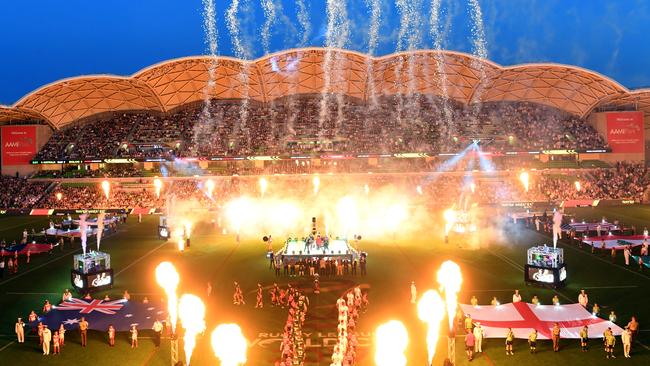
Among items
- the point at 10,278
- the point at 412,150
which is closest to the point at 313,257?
the point at 10,278

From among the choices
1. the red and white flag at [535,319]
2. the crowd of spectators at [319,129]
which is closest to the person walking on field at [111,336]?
the red and white flag at [535,319]

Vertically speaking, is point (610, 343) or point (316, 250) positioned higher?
point (316, 250)

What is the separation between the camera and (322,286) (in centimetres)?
2734

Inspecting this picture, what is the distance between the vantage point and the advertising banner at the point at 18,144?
234 ft

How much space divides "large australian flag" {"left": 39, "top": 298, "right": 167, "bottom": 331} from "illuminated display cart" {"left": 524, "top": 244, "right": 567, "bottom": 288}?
1751 centimetres

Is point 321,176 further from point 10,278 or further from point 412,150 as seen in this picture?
point 10,278

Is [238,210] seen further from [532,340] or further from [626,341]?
[626,341]

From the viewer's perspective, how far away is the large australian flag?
21.3m

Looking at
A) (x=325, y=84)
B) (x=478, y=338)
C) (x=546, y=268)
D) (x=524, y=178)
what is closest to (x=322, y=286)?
(x=478, y=338)

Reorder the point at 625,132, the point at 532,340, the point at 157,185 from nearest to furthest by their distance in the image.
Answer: the point at 532,340 → the point at 157,185 → the point at 625,132

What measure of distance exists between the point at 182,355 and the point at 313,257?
1369 cm

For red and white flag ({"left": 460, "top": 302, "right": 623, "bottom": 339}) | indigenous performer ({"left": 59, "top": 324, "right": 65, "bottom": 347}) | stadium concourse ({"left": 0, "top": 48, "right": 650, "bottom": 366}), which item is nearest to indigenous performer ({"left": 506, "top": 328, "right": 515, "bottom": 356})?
stadium concourse ({"left": 0, "top": 48, "right": 650, "bottom": 366})

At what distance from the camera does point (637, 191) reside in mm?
61031

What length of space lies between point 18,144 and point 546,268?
6920 cm
